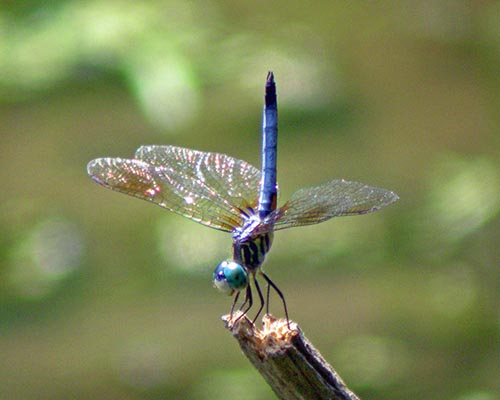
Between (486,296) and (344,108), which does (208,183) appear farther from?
(344,108)

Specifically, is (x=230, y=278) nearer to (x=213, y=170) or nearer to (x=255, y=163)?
(x=213, y=170)

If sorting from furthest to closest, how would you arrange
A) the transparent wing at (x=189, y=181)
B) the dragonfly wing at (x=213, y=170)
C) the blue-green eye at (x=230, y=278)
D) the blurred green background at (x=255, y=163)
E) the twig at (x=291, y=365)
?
1. the blurred green background at (x=255, y=163)
2. the dragonfly wing at (x=213, y=170)
3. the transparent wing at (x=189, y=181)
4. the blue-green eye at (x=230, y=278)
5. the twig at (x=291, y=365)

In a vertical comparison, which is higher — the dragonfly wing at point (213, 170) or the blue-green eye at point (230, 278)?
the dragonfly wing at point (213, 170)

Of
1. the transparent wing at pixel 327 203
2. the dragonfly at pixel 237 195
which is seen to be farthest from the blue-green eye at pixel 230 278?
the transparent wing at pixel 327 203

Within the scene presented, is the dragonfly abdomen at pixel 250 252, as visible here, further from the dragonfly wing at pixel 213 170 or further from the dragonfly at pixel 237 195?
the dragonfly wing at pixel 213 170

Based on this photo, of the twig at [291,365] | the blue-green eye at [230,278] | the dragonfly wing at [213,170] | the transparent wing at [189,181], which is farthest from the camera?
the dragonfly wing at [213,170]

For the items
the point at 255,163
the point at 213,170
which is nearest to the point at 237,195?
the point at 213,170

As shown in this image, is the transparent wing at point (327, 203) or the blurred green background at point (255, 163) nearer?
the transparent wing at point (327, 203)
